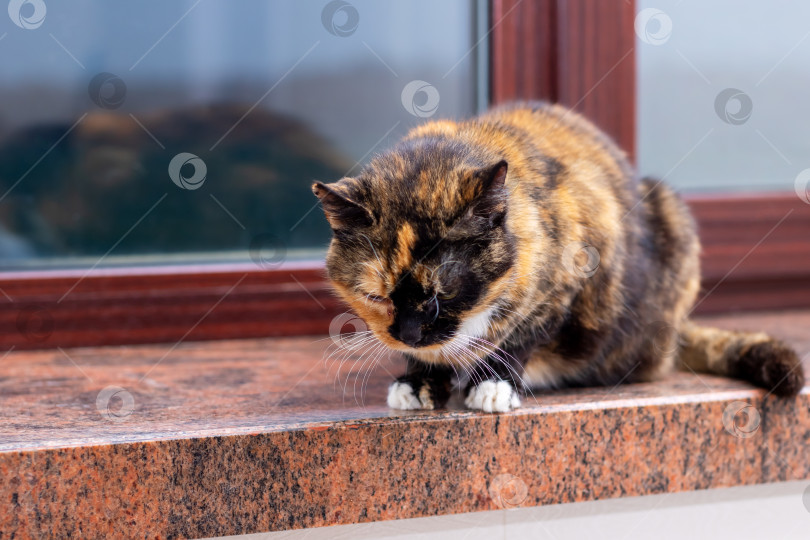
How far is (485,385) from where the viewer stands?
1.22 meters

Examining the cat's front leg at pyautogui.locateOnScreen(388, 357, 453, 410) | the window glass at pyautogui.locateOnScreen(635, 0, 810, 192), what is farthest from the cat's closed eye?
the window glass at pyautogui.locateOnScreen(635, 0, 810, 192)

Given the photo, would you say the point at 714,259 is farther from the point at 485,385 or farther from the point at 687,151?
the point at 485,385

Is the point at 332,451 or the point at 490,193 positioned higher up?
the point at 490,193

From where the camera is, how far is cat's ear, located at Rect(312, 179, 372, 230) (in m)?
1.08

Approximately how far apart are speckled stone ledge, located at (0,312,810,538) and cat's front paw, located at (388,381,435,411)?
25 mm

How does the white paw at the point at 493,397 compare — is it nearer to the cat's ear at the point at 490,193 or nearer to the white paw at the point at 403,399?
the white paw at the point at 403,399

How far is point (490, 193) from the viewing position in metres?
1.09

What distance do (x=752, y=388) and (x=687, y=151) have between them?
890 millimetres

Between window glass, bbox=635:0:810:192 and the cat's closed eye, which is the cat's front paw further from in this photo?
window glass, bbox=635:0:810:192

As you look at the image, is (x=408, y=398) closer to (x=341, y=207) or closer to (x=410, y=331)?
(x=410, y=331)

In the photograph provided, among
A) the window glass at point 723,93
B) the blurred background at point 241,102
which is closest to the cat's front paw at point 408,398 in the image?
the blurred background at point 241,102

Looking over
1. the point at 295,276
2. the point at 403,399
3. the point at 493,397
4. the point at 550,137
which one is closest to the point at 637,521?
the point at 493,397

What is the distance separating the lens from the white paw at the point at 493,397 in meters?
1.20

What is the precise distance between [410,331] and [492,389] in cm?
22
